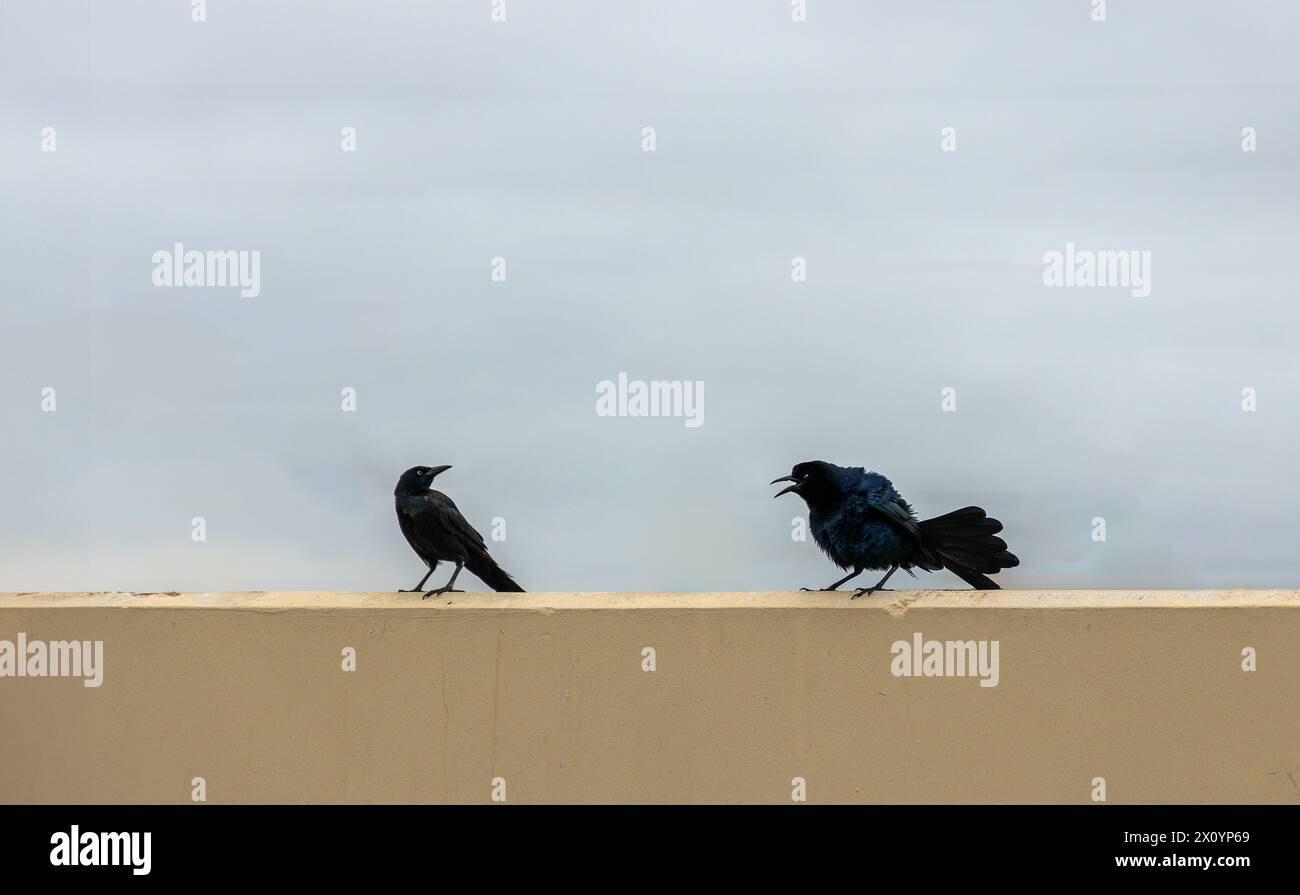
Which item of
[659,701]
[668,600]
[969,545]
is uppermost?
[969,545]

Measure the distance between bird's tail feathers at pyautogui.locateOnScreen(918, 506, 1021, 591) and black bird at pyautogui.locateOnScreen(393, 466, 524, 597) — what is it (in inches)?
60.7

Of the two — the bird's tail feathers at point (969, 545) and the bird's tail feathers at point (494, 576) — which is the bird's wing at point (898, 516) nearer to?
the bird's tail feathers at point (969, 545)

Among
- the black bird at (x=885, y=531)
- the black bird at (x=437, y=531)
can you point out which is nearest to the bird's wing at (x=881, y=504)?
the black bird at (x=885, y=531)

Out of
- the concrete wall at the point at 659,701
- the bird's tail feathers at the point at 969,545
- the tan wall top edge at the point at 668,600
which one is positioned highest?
the bird's tail feathers at the point at 969,545

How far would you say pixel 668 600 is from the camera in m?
4.41

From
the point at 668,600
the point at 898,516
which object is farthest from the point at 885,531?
the point at 668,600

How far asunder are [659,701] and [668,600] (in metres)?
0.33

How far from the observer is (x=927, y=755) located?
14.0ft

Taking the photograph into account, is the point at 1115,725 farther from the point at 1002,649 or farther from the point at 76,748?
the point at 76,748

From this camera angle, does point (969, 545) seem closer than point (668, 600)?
No

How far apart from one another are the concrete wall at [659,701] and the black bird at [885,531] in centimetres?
29

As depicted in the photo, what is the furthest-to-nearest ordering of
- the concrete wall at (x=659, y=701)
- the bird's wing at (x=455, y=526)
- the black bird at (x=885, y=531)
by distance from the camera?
the bird's wing at (x=455, y=526)
the black bird at (x=885, y=531)
the concrete wall at (x=659, y=701)

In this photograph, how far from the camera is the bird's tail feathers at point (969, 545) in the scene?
4.76m

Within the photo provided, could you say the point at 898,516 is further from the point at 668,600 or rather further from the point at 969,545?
the point at 668,600
